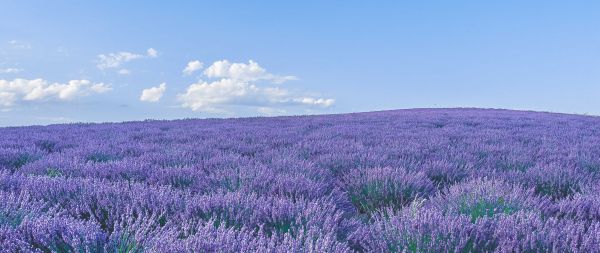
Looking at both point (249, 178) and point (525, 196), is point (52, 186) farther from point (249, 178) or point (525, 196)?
point (525, 196)

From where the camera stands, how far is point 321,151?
6184 millimetres

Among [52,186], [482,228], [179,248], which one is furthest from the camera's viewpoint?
[52,186]

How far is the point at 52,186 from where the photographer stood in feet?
9.94

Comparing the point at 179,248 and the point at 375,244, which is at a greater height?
the point at 179,248

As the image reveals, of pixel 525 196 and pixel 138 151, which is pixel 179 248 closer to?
pixel 525 196

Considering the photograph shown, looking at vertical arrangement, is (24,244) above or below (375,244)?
above

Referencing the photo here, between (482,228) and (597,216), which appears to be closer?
(482,228)

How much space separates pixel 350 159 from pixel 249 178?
1713mm

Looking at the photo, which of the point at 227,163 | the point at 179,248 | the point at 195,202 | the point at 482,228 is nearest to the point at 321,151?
the point at 227,163

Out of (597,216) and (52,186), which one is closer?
(597,216)

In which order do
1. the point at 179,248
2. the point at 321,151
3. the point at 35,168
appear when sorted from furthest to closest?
the point at 321,151
the point at 35,168
the point at 179,248

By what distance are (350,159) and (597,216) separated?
2.70 m

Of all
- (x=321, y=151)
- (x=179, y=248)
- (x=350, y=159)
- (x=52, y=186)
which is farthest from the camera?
(x=321, y=151)

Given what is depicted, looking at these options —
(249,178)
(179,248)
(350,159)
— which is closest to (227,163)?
(249,178)
